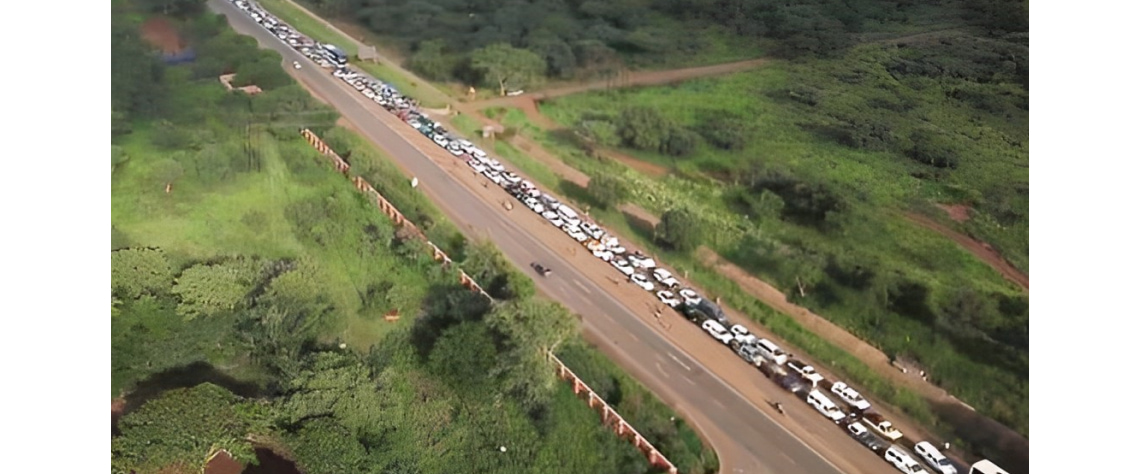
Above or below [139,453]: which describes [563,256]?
above

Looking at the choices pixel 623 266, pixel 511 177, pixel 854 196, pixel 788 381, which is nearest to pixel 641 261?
pixel 623 266

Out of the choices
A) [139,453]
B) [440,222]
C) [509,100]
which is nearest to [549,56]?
[509,100]

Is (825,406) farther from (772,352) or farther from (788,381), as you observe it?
(772,352)

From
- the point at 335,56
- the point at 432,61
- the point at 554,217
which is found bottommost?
the point at 554,217

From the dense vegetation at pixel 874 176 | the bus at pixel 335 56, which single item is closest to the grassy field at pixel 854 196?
the dense vegetation at pixel 874 176

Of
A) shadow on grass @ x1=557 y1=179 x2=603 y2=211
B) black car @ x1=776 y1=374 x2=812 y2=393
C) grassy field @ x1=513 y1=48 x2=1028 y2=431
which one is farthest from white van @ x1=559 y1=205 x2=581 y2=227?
black car @ x1=776 y1=374 x2=812 y2=393

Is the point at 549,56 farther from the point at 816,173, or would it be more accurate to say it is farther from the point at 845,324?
the point at 845,324

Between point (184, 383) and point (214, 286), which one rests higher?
point (214, 286)
